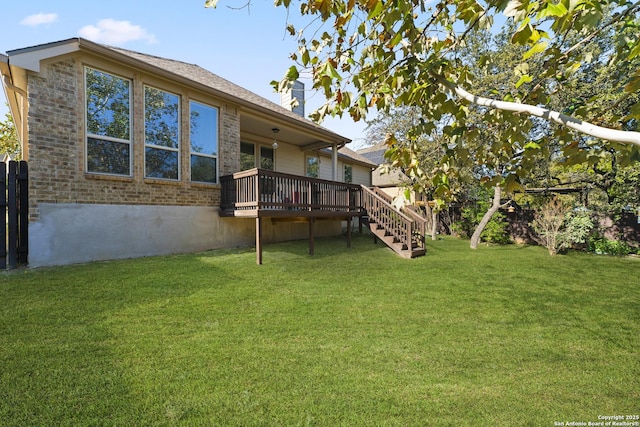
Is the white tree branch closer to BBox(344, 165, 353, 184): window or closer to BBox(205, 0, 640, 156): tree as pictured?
BBox(205, 0, 640, 156): tree

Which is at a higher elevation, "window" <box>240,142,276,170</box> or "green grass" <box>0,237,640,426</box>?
"window" <box>240,142,276,170</box>

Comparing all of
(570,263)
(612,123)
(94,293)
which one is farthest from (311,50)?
(570,263)

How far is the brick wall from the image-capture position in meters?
5.26

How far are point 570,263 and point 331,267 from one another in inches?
273

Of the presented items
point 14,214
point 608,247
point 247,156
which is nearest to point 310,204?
point 247,156

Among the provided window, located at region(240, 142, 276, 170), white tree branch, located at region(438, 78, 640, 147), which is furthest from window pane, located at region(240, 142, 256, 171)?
white tree branch, located at region(438, 78, 640, 147)

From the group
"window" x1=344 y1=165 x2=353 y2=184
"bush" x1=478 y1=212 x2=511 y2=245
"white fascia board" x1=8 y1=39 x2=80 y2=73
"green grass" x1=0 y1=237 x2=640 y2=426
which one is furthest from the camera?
"window" x1=344 y1=165 x2=353 y2=184

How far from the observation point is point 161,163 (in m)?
7.08

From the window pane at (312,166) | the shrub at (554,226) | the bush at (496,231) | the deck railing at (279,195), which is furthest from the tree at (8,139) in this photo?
the shrub at (554,226)

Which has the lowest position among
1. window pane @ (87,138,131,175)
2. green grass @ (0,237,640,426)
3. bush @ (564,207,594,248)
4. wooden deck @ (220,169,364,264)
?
green grass @ (0,237,640,426)

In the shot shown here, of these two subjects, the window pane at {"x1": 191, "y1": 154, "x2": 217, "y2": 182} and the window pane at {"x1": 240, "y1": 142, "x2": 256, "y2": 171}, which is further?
the window pane at {"x1": 240, "y1": 142, "x2": 256, "y2": 171}

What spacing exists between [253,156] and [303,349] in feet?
30.5

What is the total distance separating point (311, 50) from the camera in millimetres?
2807

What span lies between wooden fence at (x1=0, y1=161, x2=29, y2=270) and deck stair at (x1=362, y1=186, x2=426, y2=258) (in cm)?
779
